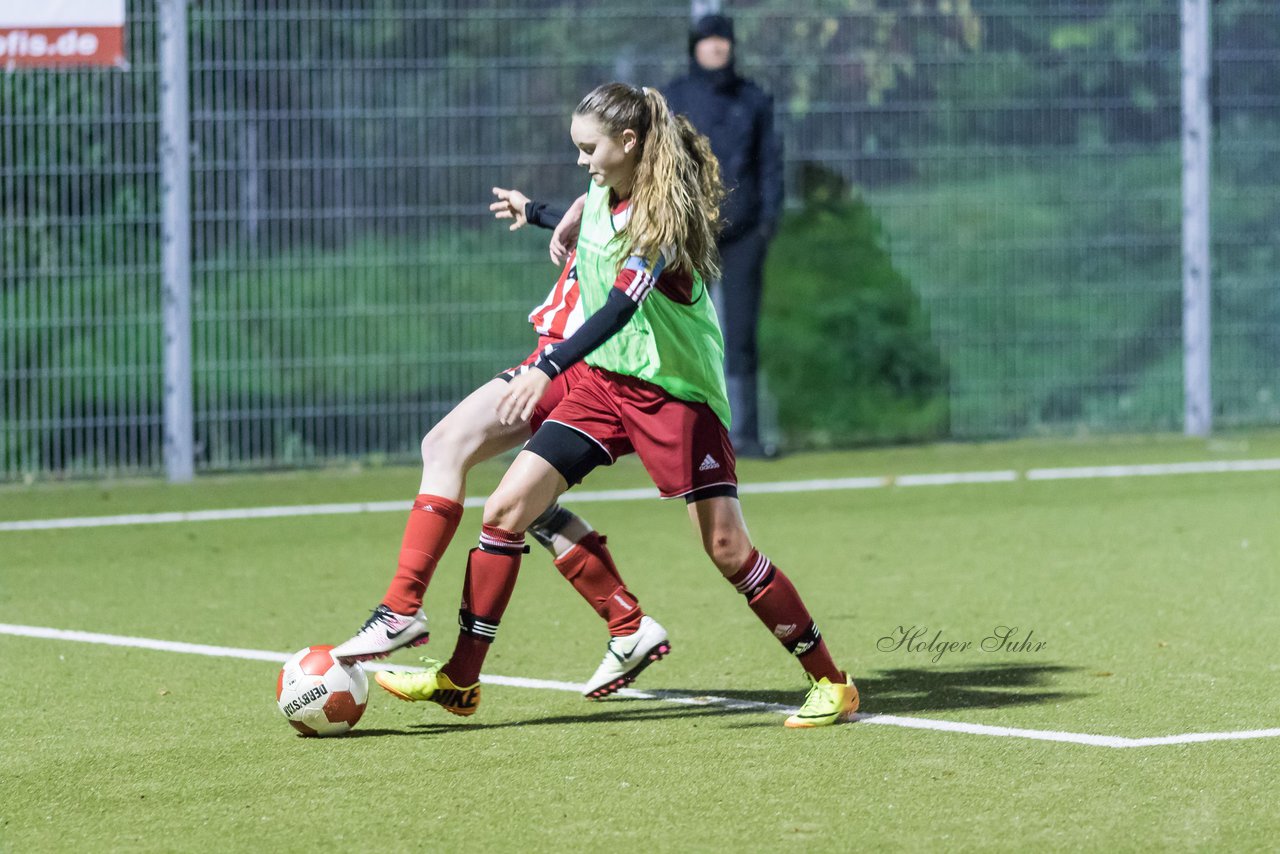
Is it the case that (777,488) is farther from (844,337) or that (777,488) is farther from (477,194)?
(477,194)

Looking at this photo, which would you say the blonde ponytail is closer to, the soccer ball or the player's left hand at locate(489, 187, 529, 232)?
the player's left hand at locate(489, 187, 529, 232)

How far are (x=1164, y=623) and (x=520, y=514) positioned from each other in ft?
8.93

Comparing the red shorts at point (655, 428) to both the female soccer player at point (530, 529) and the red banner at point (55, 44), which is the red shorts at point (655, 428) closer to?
the female soccer player at point (530, 529)

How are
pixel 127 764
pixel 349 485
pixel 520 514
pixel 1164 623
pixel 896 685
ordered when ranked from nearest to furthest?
pixel 127 764, pixel 520 514, pixel 896 685, pixel 1164 623, pixel 349 485

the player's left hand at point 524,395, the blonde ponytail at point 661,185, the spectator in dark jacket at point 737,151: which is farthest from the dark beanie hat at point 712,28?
the player's left hand at point 524,395

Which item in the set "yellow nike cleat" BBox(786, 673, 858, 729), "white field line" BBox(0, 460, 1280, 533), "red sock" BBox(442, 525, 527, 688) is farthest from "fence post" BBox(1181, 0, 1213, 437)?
"red sock" BBox(442, 525, 527, 688)

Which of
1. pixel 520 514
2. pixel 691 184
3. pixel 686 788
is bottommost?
pixel 686 788

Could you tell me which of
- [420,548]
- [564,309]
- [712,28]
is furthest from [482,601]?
[712,28]

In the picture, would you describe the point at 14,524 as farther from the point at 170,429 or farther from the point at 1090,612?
the point at 1090,612

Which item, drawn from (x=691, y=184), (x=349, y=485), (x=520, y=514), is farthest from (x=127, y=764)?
(x=349, y=485)

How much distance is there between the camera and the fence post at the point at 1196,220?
47.3 ft

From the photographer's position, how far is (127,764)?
555 cm

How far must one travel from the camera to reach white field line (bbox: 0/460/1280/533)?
11.1 m

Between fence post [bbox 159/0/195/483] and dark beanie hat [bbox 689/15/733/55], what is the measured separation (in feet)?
9.90
